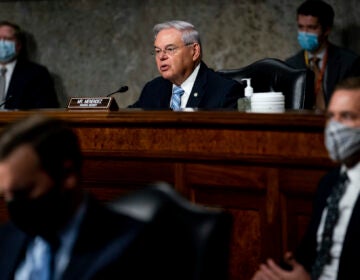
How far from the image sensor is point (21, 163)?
167cm

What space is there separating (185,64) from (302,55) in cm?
133

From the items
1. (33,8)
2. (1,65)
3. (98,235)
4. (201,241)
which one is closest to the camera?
(201,241)

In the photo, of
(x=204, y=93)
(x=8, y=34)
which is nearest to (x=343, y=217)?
(x=204, y=93)

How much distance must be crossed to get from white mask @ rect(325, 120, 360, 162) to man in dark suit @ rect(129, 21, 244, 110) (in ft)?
Answer: 5.50

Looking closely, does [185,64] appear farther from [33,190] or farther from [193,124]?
[33,190]

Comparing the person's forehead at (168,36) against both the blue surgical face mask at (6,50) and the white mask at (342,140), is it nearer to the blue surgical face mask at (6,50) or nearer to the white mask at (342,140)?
the blue surgical face mask at (6,50)

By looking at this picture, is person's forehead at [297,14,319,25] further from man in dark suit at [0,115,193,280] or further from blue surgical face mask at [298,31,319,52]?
man in dark suit at [0,115,193,280]

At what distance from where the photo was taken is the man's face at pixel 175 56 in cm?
433

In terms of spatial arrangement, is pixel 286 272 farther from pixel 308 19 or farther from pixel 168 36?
pixel 308 19

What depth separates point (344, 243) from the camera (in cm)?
232

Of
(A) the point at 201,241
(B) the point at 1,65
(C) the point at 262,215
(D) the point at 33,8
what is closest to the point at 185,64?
(C) the point at 262,215

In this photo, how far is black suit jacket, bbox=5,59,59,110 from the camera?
A: 18.8 ft

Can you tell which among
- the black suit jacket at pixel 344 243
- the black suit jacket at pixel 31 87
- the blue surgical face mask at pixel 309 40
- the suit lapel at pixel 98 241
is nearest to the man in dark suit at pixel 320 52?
the blue surgical face mask at pixel 309 40

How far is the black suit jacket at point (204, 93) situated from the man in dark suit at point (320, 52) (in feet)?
3.74
